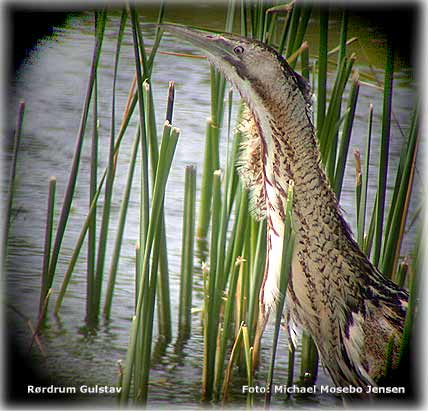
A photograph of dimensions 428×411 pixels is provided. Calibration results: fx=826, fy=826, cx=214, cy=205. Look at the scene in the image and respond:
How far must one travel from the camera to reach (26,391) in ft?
6.07

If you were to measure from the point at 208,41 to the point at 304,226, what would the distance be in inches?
15.2

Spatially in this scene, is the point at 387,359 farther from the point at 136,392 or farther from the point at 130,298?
the point at 130,298

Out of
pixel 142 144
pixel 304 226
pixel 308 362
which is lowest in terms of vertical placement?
pixel 308 362

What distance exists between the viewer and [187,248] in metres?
2.03

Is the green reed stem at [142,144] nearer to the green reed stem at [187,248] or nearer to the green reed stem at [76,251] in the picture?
the green reed stem at [76,251]

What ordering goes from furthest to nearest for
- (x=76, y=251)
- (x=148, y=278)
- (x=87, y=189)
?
(x=87, y=189) → (x=76, y=251) → (x=148, y=278)

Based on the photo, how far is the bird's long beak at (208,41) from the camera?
151cm

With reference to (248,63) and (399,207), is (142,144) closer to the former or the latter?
(248,63)

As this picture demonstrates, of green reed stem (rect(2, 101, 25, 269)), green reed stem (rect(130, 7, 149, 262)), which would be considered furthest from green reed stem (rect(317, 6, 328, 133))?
green reed stem (rect(2, 101, 25, 269))

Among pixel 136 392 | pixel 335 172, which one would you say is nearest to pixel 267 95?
pixel 335 172

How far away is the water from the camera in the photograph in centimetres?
203

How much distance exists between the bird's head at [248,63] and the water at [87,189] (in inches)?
25.2

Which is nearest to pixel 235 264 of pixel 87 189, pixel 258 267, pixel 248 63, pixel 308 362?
pixel 258 267

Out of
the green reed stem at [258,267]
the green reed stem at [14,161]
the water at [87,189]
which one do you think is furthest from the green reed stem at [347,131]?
the green reed stem at [14,161]
